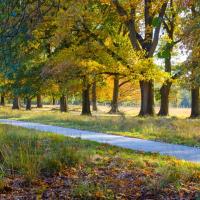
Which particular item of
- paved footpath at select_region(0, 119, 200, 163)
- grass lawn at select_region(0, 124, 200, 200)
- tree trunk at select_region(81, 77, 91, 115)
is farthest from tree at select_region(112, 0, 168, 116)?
grass lawn at select_region(0, 124, 200, 200)

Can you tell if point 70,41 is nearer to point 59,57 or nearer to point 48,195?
point 59,57

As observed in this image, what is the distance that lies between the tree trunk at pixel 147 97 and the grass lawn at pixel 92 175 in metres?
19.4

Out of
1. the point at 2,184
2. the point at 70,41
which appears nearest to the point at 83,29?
the point at 70,41

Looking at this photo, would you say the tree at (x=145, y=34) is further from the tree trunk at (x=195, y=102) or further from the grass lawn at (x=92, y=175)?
the grass lawn at (x=92, y=175)

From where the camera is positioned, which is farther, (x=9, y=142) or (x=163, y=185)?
(x=9, y=142)

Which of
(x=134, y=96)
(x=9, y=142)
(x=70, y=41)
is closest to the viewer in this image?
(x=9, y=142)

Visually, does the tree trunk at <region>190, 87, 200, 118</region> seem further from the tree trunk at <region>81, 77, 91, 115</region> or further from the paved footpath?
the paved footpath

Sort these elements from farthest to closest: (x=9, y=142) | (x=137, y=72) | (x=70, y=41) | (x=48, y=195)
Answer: (x=70, y=41) → (x=137, y=72) → (x=9, y=142) → (x=48, y=195)

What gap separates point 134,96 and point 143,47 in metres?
39.5

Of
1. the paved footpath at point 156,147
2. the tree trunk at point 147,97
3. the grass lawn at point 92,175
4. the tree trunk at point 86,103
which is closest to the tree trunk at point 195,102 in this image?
the tree trunk at point 147,97

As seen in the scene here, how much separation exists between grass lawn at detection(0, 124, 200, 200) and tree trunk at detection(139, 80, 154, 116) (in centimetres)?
1940

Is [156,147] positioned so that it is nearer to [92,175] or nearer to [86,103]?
[92,175]

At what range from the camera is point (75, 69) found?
1110 inches

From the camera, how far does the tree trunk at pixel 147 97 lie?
100 feet
